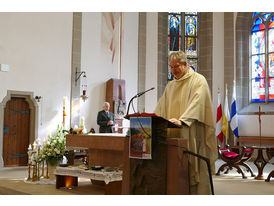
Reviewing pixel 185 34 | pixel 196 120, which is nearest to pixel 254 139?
pixel 185 34

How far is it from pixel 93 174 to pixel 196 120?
1998 millimetres

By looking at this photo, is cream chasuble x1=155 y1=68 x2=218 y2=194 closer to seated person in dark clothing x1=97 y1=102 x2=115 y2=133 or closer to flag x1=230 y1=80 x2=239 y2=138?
seated person in dark clothing x1=97 y1=102 x2=115 y2=133

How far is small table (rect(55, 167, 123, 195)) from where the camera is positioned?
530cm

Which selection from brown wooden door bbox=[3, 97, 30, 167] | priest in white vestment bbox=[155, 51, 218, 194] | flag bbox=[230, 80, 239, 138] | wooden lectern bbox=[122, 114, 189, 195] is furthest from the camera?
flag bbox=[230, 80, 239, 138]

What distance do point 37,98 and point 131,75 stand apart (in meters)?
3.51

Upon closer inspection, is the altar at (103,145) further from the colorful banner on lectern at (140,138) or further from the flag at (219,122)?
the flag at (219,122)

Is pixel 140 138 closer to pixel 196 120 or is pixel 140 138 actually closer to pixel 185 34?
pixel 196 120

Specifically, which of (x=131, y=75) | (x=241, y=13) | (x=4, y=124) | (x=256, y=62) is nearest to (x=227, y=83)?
(x=256, y=62)

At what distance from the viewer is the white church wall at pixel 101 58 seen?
470 inches

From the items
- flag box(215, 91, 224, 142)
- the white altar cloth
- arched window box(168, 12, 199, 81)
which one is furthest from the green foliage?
arched window box(168, 12, 199, 81)

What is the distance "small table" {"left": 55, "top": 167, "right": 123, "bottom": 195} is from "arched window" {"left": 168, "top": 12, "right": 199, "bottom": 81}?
8.59m

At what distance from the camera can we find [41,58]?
10867 millimetres

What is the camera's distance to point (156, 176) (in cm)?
380

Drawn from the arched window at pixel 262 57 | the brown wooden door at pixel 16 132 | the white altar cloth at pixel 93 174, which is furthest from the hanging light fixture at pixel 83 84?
the arched window at pixel 262 57
